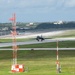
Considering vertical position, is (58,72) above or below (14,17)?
below

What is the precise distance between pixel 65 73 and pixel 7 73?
15.0 feet

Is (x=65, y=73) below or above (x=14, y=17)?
below

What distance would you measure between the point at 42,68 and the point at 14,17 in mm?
6213

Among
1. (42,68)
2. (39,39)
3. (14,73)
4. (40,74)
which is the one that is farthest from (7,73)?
(39,39)

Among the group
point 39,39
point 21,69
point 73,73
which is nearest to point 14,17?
point 21,69

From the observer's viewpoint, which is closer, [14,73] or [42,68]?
[14,73]

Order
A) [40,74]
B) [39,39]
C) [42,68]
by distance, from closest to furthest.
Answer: [40,74]
[42,68]
[39,39]

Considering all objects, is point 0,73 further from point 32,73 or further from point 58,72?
point 58,72

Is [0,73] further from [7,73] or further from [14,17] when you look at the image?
[14,17]

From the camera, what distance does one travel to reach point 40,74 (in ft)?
103

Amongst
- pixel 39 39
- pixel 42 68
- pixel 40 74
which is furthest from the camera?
pixel 39 39

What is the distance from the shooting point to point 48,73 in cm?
3212

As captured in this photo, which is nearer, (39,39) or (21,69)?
(21,69)

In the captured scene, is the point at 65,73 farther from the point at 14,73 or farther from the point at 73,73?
the point at 14,73
